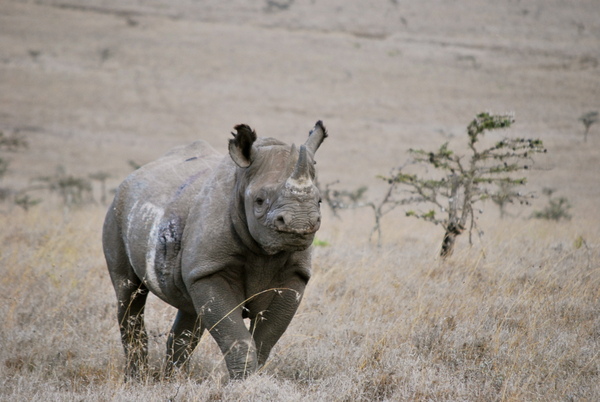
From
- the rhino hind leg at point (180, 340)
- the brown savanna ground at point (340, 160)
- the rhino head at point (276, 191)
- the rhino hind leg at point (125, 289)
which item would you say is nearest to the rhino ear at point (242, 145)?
the rhino head at point (276, 191)

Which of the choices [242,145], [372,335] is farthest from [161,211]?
[372,335]

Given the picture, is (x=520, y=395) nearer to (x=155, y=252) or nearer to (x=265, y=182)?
(x=265, y=182)

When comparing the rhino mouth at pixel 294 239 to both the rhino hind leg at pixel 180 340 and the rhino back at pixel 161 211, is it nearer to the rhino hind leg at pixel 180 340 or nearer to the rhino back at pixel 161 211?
the rhino back at pixel 161 211

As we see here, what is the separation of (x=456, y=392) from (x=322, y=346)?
1383 millimetres

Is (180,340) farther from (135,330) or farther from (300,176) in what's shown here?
(300,176)

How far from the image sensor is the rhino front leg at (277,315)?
427 centimetres

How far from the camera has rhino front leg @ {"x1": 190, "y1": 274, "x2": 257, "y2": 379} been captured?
4000mm

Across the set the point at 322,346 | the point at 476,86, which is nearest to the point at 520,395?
the point at 322,346

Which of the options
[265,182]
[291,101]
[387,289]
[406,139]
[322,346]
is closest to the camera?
[265,182]

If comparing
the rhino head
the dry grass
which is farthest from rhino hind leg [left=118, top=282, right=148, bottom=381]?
the rhino head

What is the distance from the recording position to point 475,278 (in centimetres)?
681

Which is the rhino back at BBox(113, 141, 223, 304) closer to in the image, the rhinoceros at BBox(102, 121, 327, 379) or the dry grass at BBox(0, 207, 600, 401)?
the rhinoceros at BBox(102, 121, 327, 379)

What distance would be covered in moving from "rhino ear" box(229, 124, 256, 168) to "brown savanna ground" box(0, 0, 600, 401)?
4.46 feet

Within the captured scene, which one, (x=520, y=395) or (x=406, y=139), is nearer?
(x=520, y=395)
